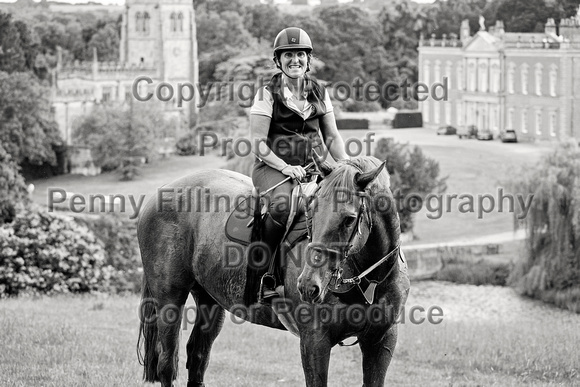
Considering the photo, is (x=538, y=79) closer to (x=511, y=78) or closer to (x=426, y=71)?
(x=511, y=78)

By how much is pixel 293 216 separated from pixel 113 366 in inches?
134

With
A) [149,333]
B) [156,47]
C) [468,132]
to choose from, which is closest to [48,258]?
[149,333]

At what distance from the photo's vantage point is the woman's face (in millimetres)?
6844

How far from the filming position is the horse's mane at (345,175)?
6.04m

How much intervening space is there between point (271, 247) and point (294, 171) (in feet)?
1.79

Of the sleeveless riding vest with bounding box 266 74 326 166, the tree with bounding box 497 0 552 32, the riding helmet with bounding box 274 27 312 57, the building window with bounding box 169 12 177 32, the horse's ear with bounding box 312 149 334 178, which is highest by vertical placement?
the building window with bounding box 169 12 177 32

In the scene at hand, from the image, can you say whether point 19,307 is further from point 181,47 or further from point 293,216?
point 181,47

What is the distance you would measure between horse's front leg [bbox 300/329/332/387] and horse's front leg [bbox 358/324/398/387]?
0.28 metres

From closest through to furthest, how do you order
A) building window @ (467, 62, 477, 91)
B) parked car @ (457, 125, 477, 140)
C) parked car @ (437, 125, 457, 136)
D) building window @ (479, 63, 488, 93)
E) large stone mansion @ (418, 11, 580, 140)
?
large stone mansion @ (418, 11, 580, 140)
parked car @ (457, 125, 477, 140)
building window @ (479, 63, 488, 93)
building window @ (467, 62, 477, 91)
parked car @ (437, 125, 457, 136)

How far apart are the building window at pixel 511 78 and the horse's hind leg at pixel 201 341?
6143 centimetres

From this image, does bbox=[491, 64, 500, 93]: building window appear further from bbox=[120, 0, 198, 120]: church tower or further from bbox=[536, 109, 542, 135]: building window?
bbox=[120, 0, 198, 120]: church tower

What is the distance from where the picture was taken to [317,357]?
253 inches

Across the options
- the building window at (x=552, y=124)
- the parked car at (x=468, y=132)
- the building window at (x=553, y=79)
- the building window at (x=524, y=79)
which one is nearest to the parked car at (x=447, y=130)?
the parked car at (x=468, y=132)

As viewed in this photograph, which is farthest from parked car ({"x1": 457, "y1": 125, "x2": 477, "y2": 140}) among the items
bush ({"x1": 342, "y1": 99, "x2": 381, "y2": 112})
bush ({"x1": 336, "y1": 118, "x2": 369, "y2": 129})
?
bush ({"x1": 342, "y1": 99, "x2": 381, "y2": 112})
